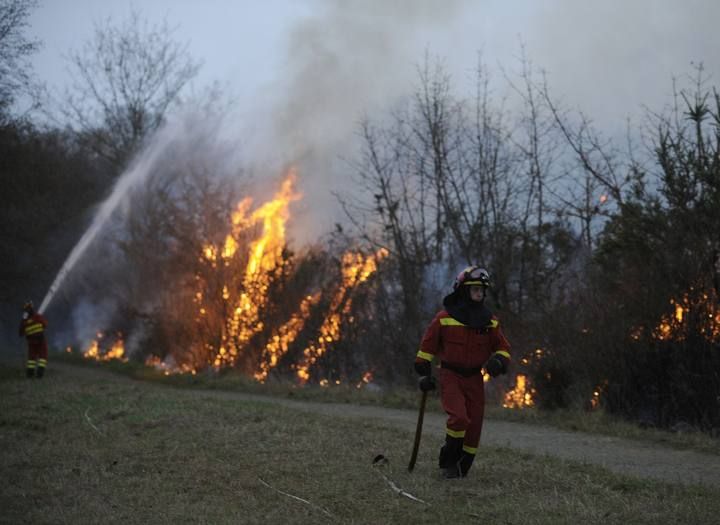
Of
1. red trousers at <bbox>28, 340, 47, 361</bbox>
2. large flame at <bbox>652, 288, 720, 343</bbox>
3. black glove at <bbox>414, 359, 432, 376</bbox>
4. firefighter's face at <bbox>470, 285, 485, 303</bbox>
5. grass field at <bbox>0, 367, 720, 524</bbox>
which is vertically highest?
large flame at <bbox>652, 288, 720, 343</bbox>

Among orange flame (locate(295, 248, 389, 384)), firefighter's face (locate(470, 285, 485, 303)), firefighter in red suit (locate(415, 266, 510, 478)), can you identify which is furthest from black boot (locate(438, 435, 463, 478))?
orange flame (locate(295, 248, 389, 384))

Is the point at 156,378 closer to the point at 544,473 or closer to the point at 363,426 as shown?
the point at 363,426

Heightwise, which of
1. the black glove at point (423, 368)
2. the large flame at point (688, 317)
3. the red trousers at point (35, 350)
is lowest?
the red trousers at point (35, 350)

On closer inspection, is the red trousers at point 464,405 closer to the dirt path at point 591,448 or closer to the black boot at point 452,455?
the black boot at point 452,455

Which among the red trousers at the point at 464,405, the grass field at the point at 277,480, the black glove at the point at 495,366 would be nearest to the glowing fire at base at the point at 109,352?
the grass field at the point at 277,480

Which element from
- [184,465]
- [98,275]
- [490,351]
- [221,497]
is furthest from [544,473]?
[98,275]

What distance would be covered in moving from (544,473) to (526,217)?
10.6m

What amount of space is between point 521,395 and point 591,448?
185 inches

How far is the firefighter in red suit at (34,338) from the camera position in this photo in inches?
798

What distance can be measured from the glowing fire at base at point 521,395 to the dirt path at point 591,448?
1.65m

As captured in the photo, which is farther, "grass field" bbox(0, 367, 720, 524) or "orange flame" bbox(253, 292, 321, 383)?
"orange flame" bbox(253, 292, 321, 383)

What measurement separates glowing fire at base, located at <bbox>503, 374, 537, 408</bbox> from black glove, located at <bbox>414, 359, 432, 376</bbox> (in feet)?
21.6

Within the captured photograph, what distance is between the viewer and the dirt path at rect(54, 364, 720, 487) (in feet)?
26.9

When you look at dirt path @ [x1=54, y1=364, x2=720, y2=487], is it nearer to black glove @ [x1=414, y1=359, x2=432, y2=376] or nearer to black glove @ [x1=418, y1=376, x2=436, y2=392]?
black glove @ [x1=418, y1=376, x2=436, y2=392]
